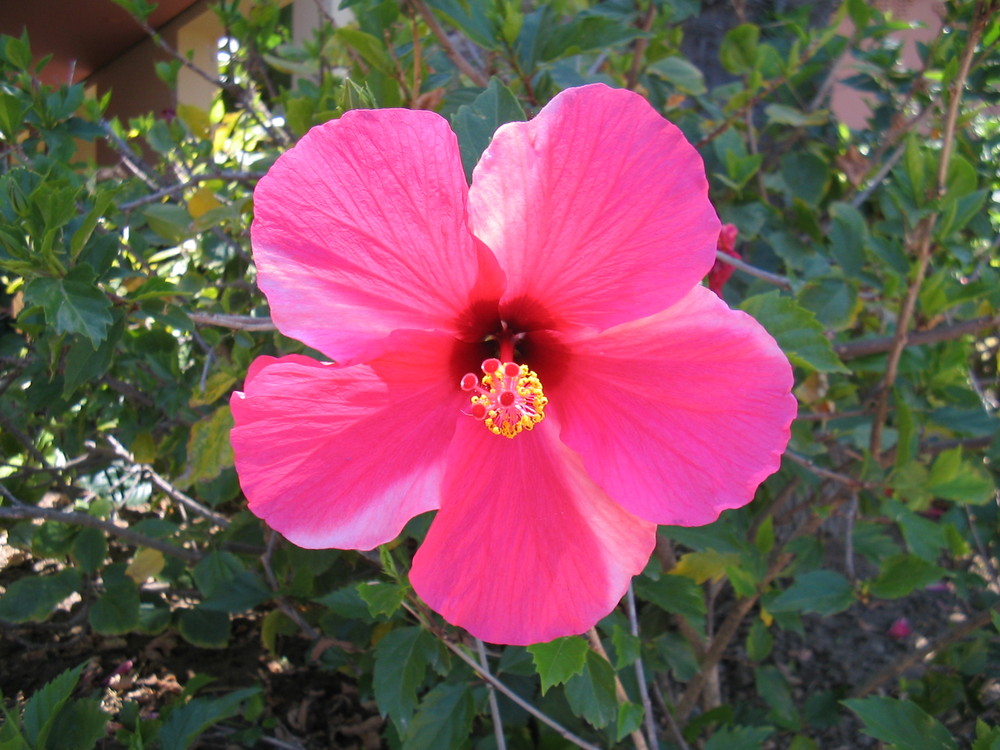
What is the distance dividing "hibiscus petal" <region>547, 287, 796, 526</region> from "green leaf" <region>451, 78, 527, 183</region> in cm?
31

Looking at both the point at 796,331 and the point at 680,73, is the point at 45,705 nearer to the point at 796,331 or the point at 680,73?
the point at 796,331

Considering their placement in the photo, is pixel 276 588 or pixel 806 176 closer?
pixel 276 588

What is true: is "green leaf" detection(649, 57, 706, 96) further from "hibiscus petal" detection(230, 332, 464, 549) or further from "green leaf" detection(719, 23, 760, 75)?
"hibiscus petal" detection(230, 332, 464, 549)

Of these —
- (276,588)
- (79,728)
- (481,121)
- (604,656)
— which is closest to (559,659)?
(604,656)

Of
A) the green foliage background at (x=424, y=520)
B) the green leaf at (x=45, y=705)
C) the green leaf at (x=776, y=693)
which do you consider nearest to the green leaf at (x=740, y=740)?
the green foliage background at (x=424, y=520)

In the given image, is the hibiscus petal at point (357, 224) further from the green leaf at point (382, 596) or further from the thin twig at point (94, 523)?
the thin twig at point (94, 523)

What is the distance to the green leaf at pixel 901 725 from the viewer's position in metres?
1.29

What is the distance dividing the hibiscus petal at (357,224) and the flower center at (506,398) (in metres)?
0.12

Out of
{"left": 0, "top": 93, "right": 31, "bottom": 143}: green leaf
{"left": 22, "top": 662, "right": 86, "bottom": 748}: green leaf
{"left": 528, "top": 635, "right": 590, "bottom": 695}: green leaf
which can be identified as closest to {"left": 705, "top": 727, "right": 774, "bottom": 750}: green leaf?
{"left": 528, "top": 635, "right": 590, "bottom": 695}: green leaf

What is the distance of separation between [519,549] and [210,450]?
2.53ft

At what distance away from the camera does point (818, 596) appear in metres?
1.68

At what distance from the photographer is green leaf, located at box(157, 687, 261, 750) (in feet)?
4.53

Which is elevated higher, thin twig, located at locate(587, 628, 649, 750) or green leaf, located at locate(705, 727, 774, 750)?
thin twig, located at locate(587, 628, 649, 750)

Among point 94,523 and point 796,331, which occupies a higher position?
point 796,331
